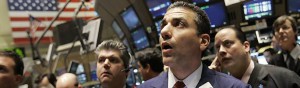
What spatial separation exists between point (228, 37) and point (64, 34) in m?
4.75

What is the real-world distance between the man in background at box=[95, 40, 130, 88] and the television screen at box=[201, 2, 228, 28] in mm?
2416

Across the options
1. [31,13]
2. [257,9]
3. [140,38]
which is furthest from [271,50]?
[31,13]

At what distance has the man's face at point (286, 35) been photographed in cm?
327

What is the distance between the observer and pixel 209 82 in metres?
1.79

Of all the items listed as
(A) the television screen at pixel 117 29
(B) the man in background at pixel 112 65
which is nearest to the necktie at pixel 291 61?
(B) the man in background at pixel 112 65

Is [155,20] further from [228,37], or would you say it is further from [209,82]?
[209,82]

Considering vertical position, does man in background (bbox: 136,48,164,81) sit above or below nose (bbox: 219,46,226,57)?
below

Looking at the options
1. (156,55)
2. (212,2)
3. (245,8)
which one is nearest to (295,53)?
(156,55)

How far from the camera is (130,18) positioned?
677 cm

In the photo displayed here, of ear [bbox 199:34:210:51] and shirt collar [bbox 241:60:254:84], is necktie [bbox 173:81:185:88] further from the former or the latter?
shirt collar [bbox 241:60:254:84]

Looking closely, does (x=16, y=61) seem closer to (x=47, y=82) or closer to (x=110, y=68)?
(x=110, y=68)

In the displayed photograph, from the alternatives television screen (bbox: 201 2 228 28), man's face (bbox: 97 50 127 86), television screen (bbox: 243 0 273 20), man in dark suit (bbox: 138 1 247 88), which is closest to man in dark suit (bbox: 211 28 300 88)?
man's face (bbox: 97 50 127 86)

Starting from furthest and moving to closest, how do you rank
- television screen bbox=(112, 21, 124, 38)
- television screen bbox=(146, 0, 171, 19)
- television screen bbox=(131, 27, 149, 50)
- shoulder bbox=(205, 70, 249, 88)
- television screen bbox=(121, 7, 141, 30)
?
1. television screen bbox=(112, 21, 124, 38)
2. television screen bbox=(121, 7, 141, 30)
3. television screen bbox=(131, 27, 149, 50)
4. television screen bbox=(146, 0, 171, 19)
5. shoulder bbox=(205, 70, 249, 88)

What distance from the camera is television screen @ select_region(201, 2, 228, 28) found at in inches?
196
